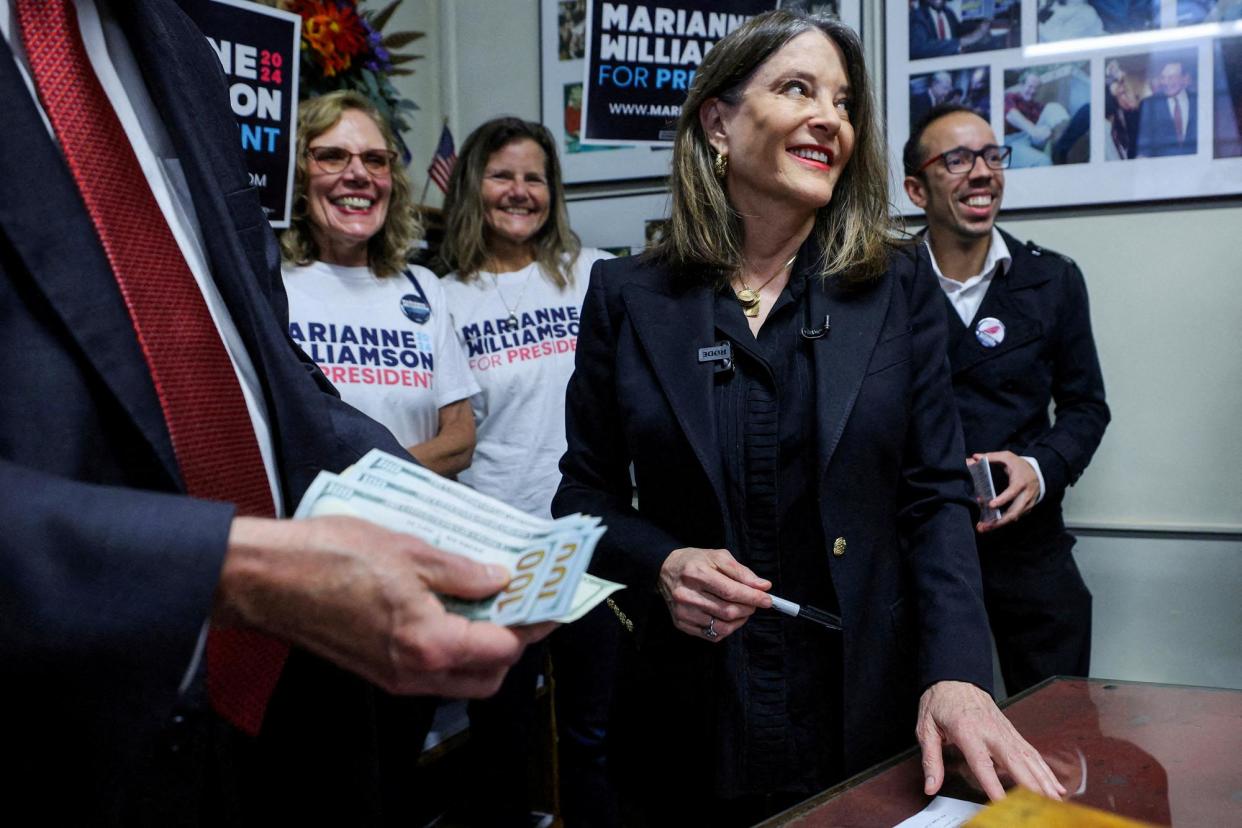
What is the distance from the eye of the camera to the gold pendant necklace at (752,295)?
162 centimetres

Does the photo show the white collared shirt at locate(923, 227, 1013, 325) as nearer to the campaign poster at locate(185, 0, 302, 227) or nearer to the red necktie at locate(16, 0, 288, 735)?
the campaign poster at locate(185, 0, 302, 227)

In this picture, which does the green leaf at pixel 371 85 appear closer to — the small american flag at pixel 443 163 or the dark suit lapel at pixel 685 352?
the small american flag at pixel 443 163

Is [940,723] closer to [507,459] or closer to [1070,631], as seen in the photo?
[1070,631]

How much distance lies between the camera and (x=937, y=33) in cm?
318

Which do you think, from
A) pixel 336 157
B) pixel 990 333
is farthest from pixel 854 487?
pixel 336 157

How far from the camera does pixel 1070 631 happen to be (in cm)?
252

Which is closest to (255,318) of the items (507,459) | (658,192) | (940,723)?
(940,723)

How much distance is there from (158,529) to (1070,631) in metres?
2.41

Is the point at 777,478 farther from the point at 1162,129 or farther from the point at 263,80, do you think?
the point at 1162,129

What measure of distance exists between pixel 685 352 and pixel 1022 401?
1.39 meters

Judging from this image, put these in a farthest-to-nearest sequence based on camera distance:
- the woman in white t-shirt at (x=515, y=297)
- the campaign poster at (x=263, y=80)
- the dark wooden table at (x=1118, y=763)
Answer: the woman in white t-shirt at (x=515, y=297), the campaign poster at (x=263, y=80), the dark wooden table at (x=1118, y=763)

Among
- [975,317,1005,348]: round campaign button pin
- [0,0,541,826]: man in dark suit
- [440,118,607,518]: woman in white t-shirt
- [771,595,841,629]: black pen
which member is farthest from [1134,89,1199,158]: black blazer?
[0,0,541,826]: man in dark suit

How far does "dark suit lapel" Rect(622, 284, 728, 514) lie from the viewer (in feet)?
4.80

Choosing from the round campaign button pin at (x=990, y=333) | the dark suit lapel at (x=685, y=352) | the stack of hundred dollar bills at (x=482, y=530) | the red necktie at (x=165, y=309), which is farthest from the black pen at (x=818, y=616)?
the round campaign button pin at (x=990, y=333)
